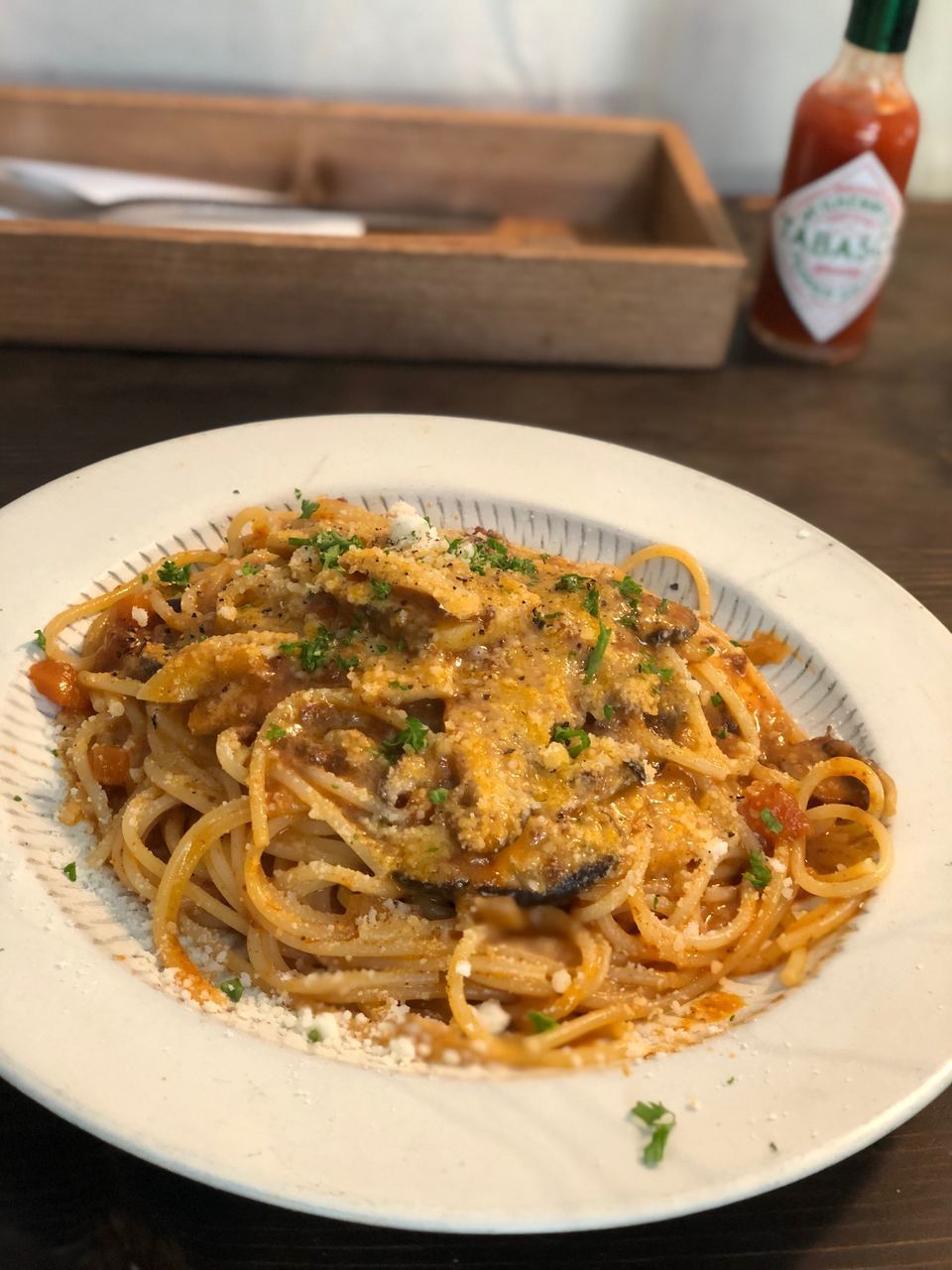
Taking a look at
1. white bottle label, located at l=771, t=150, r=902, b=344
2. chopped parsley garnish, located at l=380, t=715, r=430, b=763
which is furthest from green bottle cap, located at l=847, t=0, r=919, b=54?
chopped parsley garnish, located at l=380, t=715, r=430, b=763

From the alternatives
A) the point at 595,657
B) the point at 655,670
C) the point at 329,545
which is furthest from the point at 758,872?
the point at 329,545

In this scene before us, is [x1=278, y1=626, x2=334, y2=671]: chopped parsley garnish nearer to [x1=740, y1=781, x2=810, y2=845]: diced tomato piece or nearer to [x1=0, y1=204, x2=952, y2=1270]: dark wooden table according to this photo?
[x1=0, y1=204, x2=952, y2=1270]: dark wooden table

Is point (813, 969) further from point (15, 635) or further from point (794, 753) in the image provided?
point (15, 635)

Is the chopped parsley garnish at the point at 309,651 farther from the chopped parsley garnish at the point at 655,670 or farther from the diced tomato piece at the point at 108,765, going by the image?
the chopped parsley garnish at the point at 655,670

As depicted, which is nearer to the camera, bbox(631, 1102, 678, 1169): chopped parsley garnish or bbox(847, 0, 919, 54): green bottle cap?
bbox(631, 1102, 678, 1169): chopped parsley garnish

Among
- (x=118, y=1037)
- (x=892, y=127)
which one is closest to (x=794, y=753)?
(x=118, y=1037)

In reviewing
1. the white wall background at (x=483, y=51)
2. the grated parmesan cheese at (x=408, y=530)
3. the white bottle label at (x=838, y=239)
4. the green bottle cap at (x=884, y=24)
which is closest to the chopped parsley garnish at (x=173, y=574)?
the grated parmesan cheese at (x=408, y=530)

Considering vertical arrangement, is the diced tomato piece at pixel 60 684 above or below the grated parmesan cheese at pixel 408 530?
below
